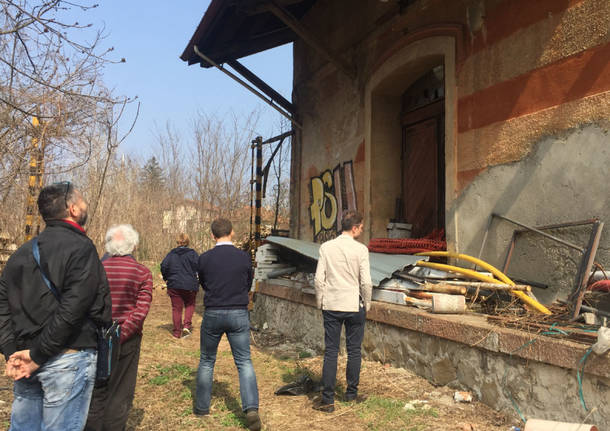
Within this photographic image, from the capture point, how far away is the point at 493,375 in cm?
381

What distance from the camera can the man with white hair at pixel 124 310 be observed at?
125 inches

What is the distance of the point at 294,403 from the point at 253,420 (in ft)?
2.39

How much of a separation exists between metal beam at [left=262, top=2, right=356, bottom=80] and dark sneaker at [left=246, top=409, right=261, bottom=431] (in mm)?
6473

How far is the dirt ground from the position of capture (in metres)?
3.78

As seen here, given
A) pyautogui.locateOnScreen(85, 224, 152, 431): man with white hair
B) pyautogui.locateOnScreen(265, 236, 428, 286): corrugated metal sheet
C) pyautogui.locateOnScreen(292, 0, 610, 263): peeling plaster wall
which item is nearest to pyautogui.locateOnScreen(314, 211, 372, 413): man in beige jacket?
pyautogui.locateOnScreen(265, 236, 428, 286): corrugated metal sheet

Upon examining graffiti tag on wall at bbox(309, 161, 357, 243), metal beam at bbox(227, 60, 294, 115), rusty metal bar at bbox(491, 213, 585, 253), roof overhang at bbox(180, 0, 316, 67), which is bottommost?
rusty metal bar at bbox(491, 213, 585, 253)

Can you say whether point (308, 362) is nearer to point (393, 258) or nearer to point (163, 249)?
point (393, 258)

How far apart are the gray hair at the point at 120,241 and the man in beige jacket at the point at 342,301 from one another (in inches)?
65.2

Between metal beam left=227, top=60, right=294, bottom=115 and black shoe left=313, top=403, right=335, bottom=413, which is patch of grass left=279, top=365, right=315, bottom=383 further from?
metal beam left=227, top=60, right=294, bottom=115

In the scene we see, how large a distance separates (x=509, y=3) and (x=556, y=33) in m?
0.86

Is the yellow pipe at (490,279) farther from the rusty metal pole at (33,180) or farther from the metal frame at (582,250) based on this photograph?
the rusty metal pole at (33,180)

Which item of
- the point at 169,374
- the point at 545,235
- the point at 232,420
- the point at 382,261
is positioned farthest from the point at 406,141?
the point at 232,420

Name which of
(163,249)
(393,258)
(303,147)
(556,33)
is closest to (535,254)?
(393,258)

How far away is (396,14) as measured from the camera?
7.52 metres
